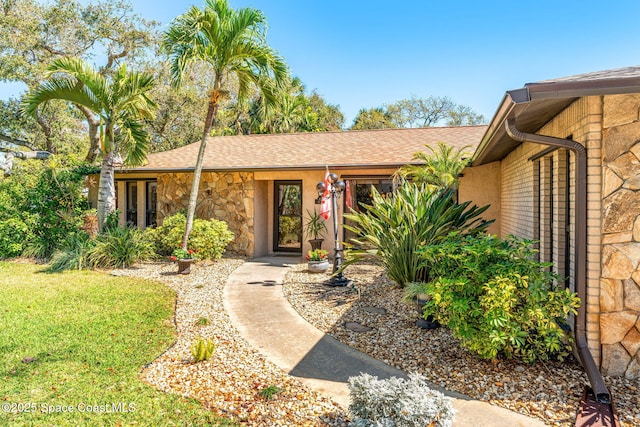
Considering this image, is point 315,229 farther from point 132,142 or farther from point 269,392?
point 269,392

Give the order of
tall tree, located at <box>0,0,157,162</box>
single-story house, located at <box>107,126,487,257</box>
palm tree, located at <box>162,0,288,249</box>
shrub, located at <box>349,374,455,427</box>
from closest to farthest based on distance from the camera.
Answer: shrub, located at <box>349,374,455,427</box>
palm tree, located at <box>162,0,288,249</box>
single-story house, located at <box>107,126,487,257</box>
tall tree, located at <box>0,0,157,162</box>

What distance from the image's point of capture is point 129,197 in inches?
559

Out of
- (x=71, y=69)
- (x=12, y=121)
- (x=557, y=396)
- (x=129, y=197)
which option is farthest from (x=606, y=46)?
(x=12, y=121)

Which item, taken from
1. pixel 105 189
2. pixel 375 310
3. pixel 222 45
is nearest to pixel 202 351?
pixel 375 310

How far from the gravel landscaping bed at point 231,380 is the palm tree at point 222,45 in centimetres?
499

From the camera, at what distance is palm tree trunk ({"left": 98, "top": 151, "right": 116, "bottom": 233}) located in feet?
34.2

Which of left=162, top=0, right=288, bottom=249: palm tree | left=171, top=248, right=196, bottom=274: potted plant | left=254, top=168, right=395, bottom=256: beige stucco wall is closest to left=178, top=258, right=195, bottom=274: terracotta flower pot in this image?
left=171, top=248, right=196, bottom=274: potted plant

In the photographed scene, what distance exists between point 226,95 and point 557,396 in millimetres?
8838

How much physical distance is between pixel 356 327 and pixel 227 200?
7.61 metres

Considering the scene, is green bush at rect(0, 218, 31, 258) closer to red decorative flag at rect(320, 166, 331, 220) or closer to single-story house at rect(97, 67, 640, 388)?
single-story house at rect(97, 67, 640, 388)

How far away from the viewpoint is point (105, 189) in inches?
415

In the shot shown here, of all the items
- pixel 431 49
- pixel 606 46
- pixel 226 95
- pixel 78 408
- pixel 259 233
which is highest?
pixel 431 49

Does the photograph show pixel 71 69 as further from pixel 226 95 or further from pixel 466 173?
pixel 466 173

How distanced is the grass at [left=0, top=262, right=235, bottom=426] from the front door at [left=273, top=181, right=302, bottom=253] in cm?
526
